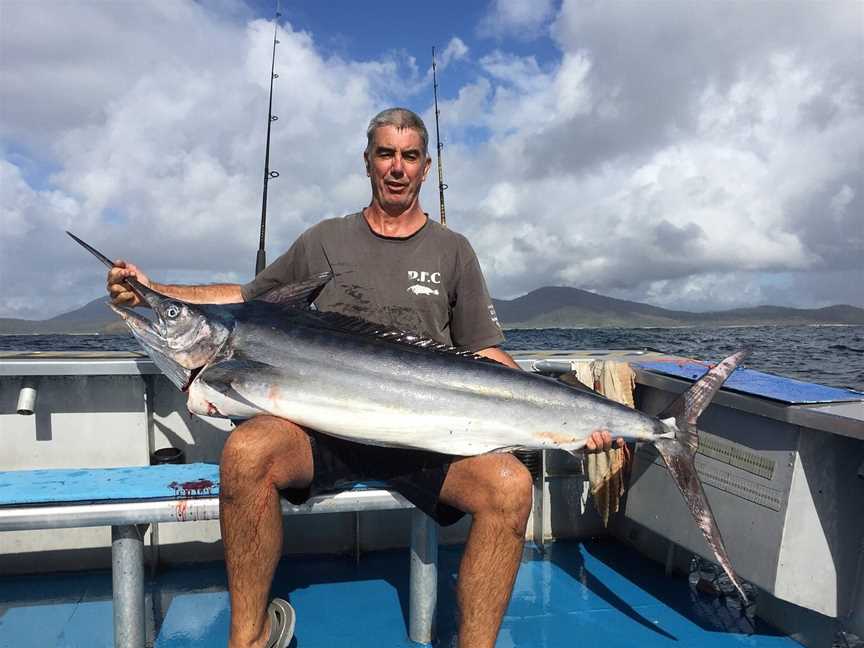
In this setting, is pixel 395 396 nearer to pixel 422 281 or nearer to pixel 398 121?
pixel 422 281

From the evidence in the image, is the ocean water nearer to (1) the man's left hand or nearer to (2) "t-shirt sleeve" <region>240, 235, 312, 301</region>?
(1) the man's left hand

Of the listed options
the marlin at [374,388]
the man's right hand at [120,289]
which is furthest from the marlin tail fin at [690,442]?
the man's right hand at [120,289]

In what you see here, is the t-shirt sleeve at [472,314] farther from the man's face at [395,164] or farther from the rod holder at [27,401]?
A: the rod holder at [27,401]

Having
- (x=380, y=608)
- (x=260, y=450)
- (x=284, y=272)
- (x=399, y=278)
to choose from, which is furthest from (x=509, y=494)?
(x=284, y=272)

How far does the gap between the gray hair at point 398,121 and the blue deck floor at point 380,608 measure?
2.26 meters

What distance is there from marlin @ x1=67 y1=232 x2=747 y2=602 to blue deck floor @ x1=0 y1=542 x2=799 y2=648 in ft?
3.07

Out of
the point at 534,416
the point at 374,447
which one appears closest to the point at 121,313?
the point at 374,447

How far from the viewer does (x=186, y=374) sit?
237 cm

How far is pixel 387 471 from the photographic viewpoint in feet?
8.25

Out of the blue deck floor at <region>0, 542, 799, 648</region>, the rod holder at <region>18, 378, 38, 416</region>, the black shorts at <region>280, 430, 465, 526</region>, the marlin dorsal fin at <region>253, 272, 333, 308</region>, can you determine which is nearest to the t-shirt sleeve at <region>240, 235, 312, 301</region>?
the marlin dorsal fin at <region>253, 272, 333, 308</region>

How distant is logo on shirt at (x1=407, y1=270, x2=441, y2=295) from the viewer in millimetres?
2734

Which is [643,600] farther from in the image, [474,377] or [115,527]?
[115,527]

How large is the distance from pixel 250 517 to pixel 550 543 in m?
2.47

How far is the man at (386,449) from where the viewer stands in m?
2.15
